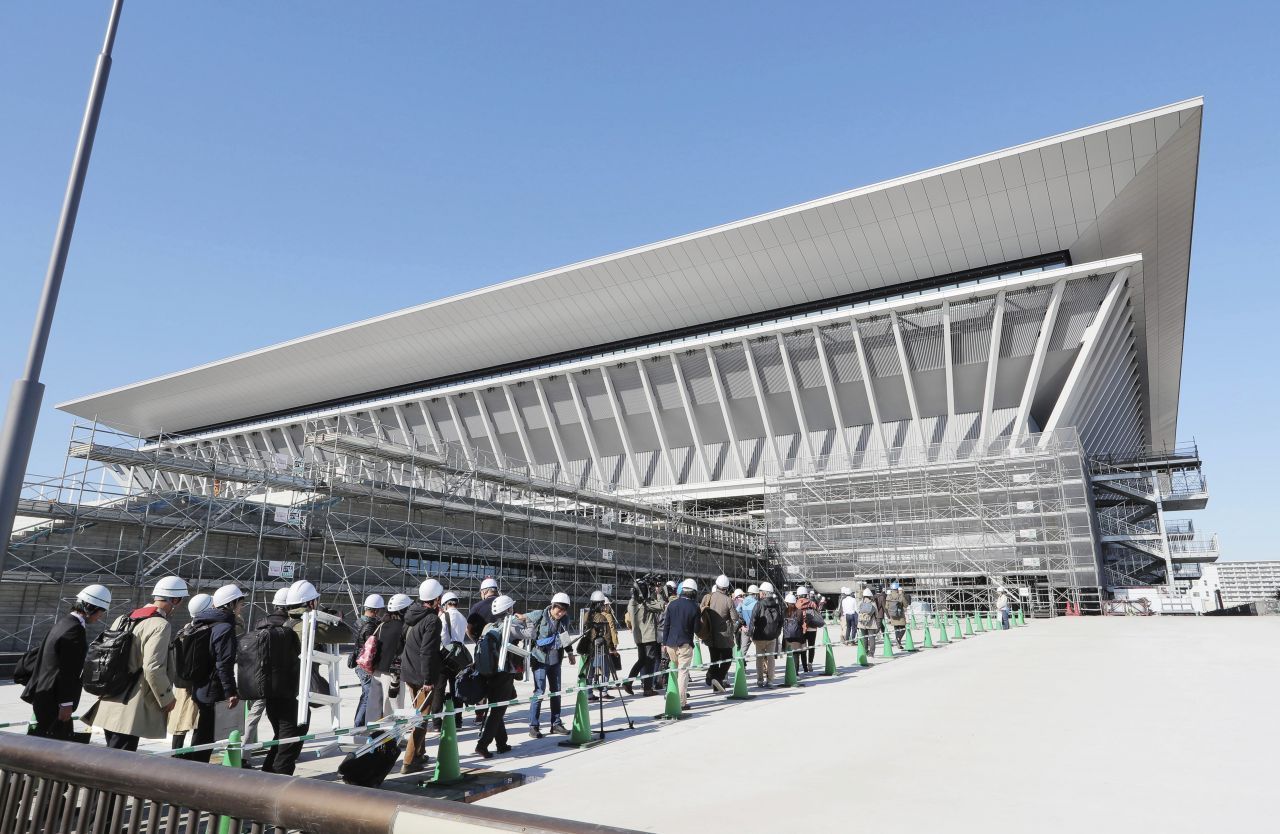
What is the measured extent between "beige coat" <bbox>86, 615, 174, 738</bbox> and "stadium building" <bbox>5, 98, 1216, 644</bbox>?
46.6 ft

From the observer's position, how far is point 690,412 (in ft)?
135

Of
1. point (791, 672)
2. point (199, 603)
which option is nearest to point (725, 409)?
point (791, 672)

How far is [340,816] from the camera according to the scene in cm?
190

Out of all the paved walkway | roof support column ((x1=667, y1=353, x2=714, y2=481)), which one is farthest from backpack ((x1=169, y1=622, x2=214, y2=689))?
roof support column ((x1=667, y1=353, x2=714, y2=481))

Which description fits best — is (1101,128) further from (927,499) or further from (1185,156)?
(927,499)

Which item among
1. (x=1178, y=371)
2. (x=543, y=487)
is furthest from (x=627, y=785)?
(x=1178, y=371)

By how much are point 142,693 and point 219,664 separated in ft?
2.11

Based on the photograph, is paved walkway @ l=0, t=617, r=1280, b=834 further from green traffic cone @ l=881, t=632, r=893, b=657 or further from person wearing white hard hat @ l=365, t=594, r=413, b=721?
green traffic cone @ l=881, t=632, r=893, b=657

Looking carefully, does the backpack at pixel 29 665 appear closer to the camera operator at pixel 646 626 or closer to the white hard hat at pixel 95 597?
the white hard hat at pixel 95 597

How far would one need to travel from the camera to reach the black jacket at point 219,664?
5.64 m

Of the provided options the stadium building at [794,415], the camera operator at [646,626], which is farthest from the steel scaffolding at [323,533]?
the camera operator at [646,626]

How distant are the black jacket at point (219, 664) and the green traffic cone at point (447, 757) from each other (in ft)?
5.30

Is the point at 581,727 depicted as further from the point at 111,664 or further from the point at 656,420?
the point at 656,420

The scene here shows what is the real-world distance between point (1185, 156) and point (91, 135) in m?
35.4
